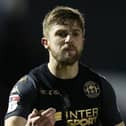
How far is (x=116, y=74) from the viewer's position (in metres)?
4.64

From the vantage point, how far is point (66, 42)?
2.46 metres

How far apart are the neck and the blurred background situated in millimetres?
1566

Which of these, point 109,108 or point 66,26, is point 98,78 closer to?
point 109,108

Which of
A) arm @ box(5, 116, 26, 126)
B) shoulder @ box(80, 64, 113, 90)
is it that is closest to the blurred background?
shoulder @ box(80, 64, 113, 90)

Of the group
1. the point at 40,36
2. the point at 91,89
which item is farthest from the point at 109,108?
the point at 40,36

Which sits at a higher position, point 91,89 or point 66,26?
point 66,26

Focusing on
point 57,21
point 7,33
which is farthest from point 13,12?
point 57,21

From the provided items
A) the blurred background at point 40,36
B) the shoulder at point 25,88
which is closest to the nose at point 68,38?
the shoulder at point 25,88

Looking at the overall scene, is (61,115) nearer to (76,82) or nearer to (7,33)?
(76,82)

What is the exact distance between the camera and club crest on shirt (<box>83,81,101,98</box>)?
2537mm

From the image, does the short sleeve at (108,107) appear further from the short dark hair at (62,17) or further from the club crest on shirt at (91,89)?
the short dark hair at (62,17)

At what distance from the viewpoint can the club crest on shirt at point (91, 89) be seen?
8.32 feet

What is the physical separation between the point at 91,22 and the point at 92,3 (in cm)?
18

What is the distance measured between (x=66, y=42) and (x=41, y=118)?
0.42m
